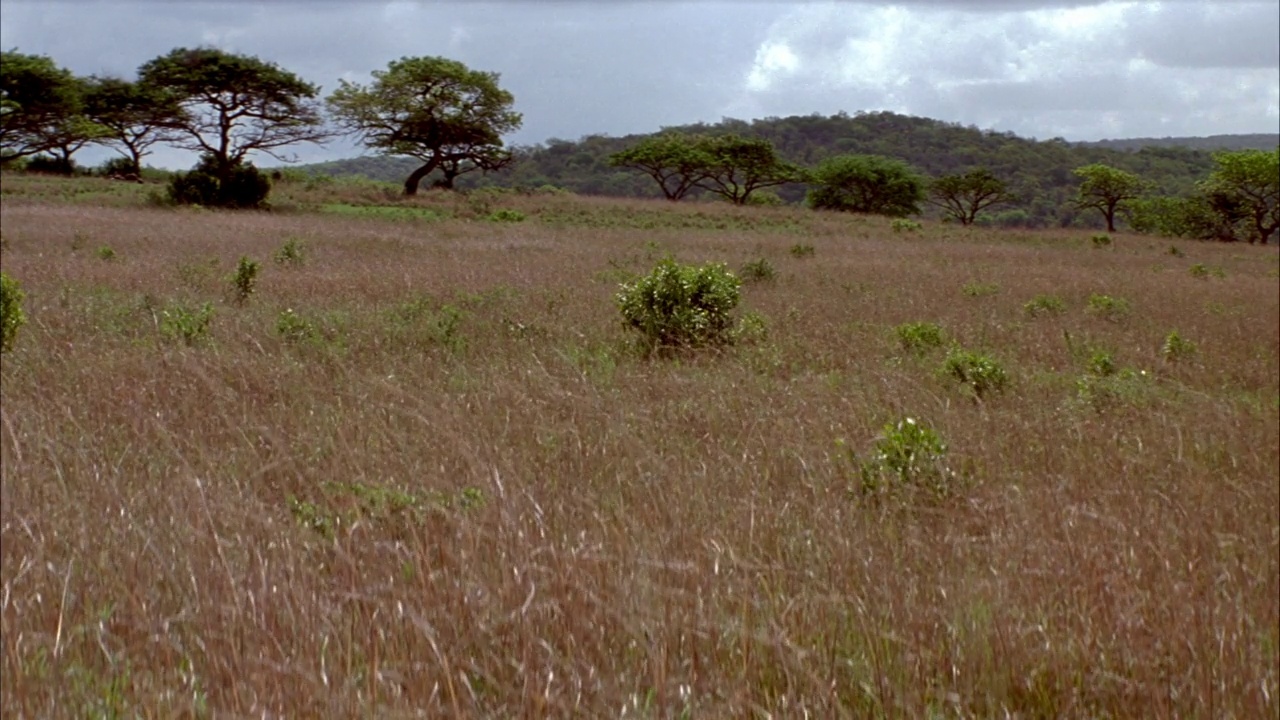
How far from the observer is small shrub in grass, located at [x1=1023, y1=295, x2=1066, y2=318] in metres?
10.8

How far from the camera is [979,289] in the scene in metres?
12.5

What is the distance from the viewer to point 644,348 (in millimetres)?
7527

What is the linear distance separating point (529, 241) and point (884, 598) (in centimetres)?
1606

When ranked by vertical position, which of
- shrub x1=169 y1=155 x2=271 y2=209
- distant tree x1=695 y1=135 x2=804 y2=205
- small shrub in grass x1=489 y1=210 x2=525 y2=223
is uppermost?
distant tree x1=695 y1=135 x2=804 y2=205

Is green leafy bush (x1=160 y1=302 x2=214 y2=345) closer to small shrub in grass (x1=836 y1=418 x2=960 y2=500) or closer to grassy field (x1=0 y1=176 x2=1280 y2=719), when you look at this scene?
grassy field (x1=0 y1=176 x2=1280 y2=719)

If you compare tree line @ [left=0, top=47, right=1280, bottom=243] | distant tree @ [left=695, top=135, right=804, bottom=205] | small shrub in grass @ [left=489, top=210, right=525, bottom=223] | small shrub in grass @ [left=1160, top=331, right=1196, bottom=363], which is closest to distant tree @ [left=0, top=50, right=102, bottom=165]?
tree line @ [left=0, top=47, right=1280, bottom=243]

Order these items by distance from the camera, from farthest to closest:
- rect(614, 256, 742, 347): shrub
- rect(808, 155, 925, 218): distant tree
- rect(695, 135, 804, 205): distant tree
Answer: rect(695, 135, 804, 205): distant tree
rect(808, 155, 925, 218): distant tree
rect(614, 256, 742, 347): shrub

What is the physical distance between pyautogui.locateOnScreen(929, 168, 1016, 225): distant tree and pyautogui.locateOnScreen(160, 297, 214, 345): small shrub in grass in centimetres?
2801

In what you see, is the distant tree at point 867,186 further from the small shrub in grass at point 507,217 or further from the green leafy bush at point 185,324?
the green leafy bush at point 185,324

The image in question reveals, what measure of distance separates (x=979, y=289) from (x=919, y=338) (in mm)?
4861

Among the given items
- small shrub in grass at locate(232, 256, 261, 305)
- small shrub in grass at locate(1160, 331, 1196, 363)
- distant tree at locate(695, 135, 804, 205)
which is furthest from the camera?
distant tree at locate(695, 135, 804, 205)

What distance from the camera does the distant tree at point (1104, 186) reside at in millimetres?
34531

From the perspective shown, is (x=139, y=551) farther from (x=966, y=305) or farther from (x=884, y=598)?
(x=966, y=305)

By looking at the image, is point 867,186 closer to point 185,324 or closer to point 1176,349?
point 1176,349
